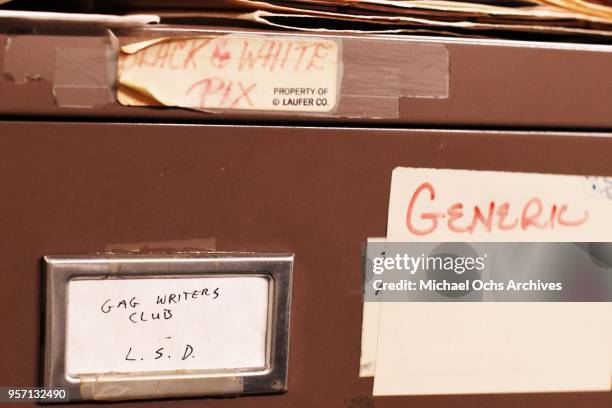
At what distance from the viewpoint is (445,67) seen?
0.53m

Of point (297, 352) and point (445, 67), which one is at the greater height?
point (445, 67)

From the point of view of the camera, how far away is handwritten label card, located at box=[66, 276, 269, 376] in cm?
52

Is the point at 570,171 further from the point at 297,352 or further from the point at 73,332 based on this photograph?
the point at 73,332

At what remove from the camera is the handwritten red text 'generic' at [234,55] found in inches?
19.3

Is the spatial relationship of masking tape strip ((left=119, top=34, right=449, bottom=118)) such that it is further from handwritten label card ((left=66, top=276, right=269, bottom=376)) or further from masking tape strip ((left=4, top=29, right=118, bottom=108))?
handwritten label card ((left=66, top=276, right=269, bottom=376))

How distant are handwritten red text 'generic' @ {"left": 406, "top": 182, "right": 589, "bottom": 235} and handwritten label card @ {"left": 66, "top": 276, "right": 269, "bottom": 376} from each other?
0.43ft

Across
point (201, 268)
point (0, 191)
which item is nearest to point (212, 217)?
point (201, 268)

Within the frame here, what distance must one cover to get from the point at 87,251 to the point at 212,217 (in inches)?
3.7

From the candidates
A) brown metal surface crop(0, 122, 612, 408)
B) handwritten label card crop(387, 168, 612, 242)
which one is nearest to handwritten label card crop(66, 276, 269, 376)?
brown metal surface crop(0, 122, 612, 408)

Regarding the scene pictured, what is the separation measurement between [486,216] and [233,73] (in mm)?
229

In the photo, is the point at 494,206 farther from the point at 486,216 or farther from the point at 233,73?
the point at 233,73

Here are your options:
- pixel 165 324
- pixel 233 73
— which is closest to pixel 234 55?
pixel 233 73

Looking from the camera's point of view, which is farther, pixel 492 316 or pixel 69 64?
pixel 492 316

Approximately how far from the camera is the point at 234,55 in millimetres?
501
